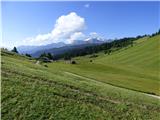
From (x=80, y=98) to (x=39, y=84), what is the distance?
3.39 metres

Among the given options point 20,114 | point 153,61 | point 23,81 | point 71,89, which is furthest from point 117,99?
point 153,61

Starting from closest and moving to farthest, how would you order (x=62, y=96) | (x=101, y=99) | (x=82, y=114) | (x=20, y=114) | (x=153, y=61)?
(x=20, y=114)
(x=82, y=114)
(x=62, y=96)
(x=101, y=99)
(x=153, y=61)

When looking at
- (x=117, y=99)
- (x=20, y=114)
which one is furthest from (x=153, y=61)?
(x=20, y=114)

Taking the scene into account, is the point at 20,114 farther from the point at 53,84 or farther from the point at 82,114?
the point at 53,84

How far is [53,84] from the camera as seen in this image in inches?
980

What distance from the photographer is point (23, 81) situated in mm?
22969

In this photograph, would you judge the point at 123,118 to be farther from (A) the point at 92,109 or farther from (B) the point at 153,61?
(B) the point at 153,61

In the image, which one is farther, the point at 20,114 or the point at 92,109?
the point at 92,109

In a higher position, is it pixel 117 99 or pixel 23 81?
pixel 23 81

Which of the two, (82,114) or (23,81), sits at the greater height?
(23,81)

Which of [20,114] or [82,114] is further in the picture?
[82,114]

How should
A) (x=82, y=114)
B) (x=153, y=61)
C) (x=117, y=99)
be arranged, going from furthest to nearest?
(x=153, y=61), (x=117, y=99), (x=82, y=114)

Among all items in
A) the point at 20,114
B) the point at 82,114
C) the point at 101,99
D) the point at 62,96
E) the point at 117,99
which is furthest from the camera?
the point at 117,99

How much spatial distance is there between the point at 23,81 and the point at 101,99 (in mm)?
6278
